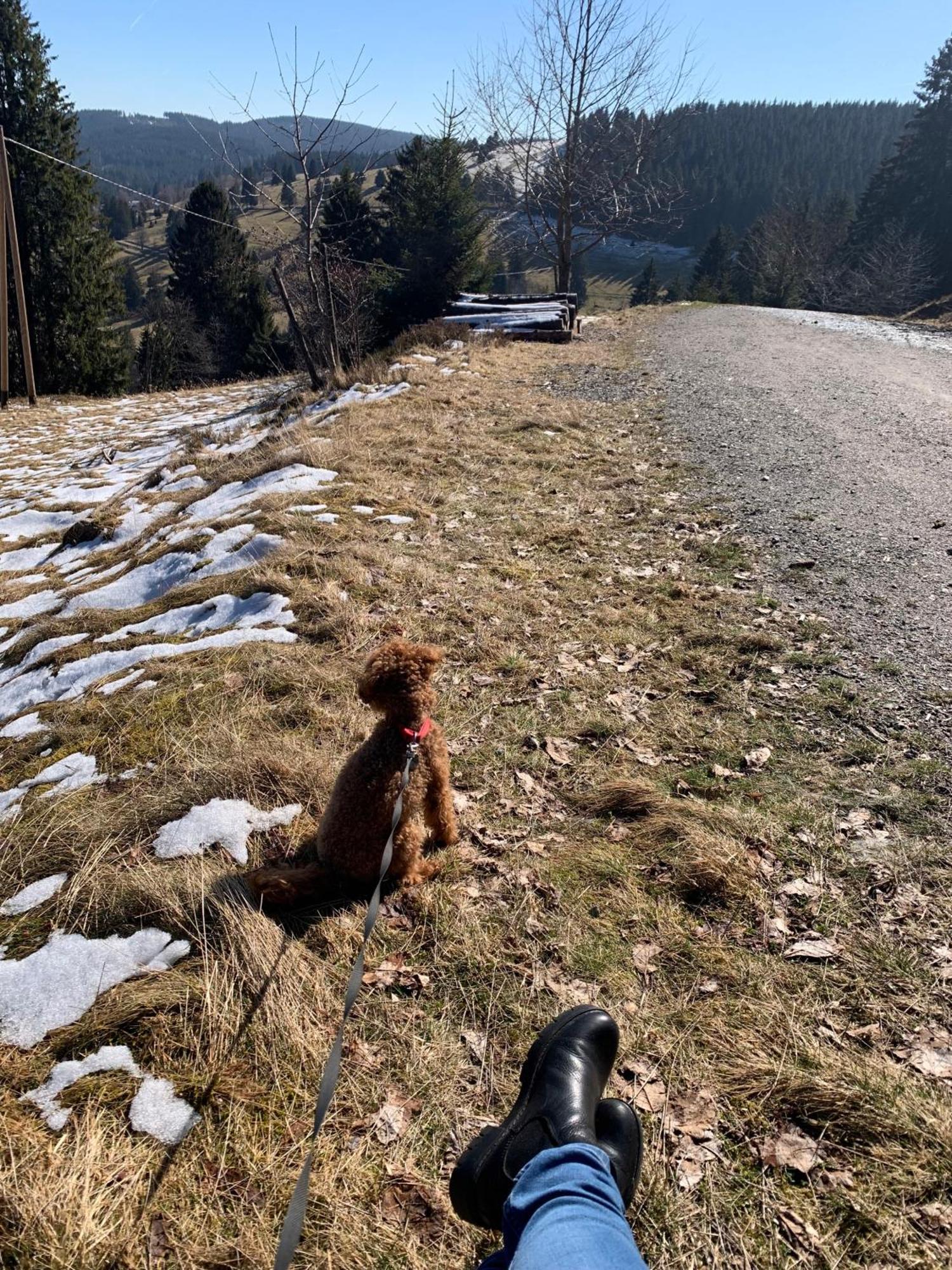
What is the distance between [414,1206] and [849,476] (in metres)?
7.99

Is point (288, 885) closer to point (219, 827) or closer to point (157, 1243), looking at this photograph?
point (219, 827)

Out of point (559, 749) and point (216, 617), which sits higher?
point (559, 749)

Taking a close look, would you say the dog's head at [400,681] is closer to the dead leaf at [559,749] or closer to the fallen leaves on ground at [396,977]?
the fallen leaves on ground at [396,977]

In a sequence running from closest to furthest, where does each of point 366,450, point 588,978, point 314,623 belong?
point 588,978 → point 314,623 → point 366,450

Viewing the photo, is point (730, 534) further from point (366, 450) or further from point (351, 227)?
point (351, 227)

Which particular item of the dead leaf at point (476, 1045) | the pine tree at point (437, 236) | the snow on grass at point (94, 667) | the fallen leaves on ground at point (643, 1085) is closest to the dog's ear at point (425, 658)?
the dead leaf at point (476, 1045)

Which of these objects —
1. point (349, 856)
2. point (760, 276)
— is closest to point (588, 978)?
point (349, 856)

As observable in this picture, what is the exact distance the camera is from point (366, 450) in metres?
8.19

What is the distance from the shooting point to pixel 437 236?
24.9 m

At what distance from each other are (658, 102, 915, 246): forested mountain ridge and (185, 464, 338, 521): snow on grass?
124 meters

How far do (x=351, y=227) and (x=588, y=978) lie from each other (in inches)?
1509

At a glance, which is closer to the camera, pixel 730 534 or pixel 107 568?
pixel 730 534

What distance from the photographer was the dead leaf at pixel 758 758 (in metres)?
3.63

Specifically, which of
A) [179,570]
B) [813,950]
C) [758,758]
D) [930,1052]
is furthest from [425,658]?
[179,570]
